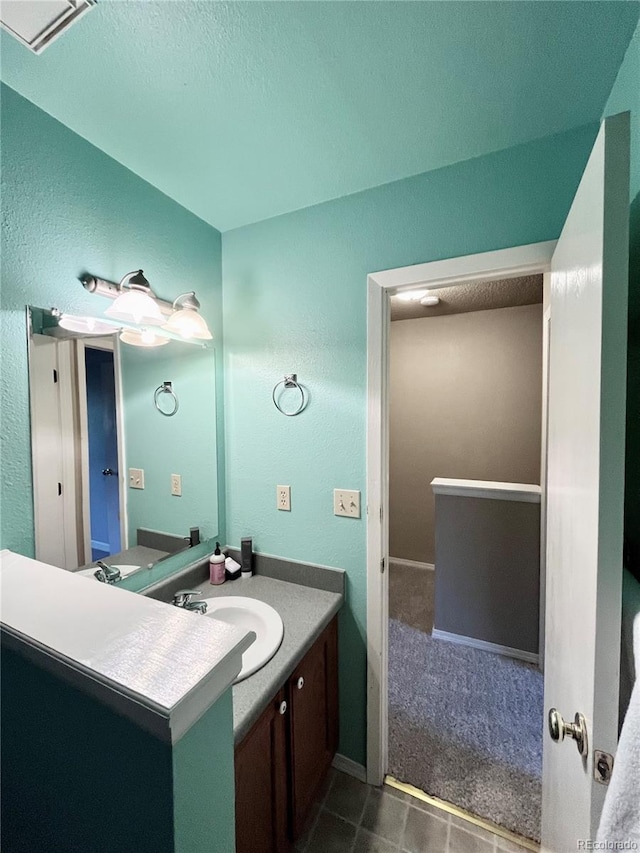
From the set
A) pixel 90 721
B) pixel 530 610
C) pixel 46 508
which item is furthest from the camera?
pixel 530 610

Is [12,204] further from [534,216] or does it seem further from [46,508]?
[534,216]

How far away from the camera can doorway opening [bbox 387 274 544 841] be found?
1433 mm

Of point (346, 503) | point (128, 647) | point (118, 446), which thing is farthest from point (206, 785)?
point (118, 446)

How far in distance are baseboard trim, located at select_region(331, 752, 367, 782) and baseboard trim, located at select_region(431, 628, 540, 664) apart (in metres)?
1.09

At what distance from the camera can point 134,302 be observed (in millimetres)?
1092

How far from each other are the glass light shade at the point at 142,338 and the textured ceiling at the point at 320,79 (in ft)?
1.87

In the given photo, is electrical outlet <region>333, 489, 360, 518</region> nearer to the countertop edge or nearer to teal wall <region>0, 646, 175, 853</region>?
the countertop edge

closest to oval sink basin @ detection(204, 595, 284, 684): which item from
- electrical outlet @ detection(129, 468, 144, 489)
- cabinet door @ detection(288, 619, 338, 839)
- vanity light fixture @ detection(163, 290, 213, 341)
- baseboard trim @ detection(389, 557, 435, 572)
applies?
cabinet door @ detection(288, 619, 338, 839)

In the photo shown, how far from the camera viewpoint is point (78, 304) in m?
1.06

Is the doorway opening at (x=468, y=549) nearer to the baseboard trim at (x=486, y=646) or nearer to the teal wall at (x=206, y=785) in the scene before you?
the baseboard trim at (x=486, y=646)

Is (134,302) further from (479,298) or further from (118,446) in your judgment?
(479,298)

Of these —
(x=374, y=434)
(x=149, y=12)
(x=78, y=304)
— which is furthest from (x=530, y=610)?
(x=149, y=12)

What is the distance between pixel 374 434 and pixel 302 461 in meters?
0.35

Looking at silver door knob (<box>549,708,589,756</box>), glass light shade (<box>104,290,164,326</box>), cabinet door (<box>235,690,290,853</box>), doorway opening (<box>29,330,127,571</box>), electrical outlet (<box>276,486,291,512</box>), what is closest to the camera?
silver door knob (<box>549,708,589,756</box>)
